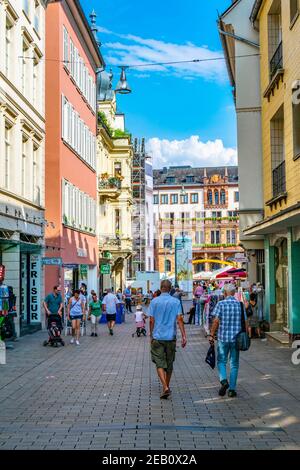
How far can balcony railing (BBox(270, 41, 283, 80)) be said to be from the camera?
743 inches

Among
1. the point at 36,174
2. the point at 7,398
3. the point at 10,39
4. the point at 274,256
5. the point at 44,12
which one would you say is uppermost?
the point at 44,12

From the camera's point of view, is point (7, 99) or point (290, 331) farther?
point (7, 99)

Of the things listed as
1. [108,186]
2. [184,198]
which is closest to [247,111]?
[108,186]

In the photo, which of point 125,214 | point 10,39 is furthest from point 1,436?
point 125,214

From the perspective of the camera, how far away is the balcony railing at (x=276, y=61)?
61.9 ft

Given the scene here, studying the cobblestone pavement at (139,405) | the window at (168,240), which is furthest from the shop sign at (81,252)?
the window at (168,240)

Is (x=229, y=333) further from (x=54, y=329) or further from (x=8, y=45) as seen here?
(x=8, y=45)

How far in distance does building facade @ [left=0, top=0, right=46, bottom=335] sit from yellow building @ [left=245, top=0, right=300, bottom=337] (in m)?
7.28

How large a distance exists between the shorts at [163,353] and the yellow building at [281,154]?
4.23 m

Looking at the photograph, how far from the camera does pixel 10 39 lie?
22.1 metres

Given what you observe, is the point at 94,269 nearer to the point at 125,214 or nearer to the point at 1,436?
the point at 125,214

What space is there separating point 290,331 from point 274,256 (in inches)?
167

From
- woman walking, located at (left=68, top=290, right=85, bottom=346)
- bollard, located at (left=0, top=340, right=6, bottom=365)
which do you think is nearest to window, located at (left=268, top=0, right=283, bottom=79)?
woman walking, located at (left=68, top=290, right=85, bottom=346)

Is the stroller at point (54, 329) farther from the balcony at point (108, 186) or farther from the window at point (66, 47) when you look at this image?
the balcony at point (108, 186)
